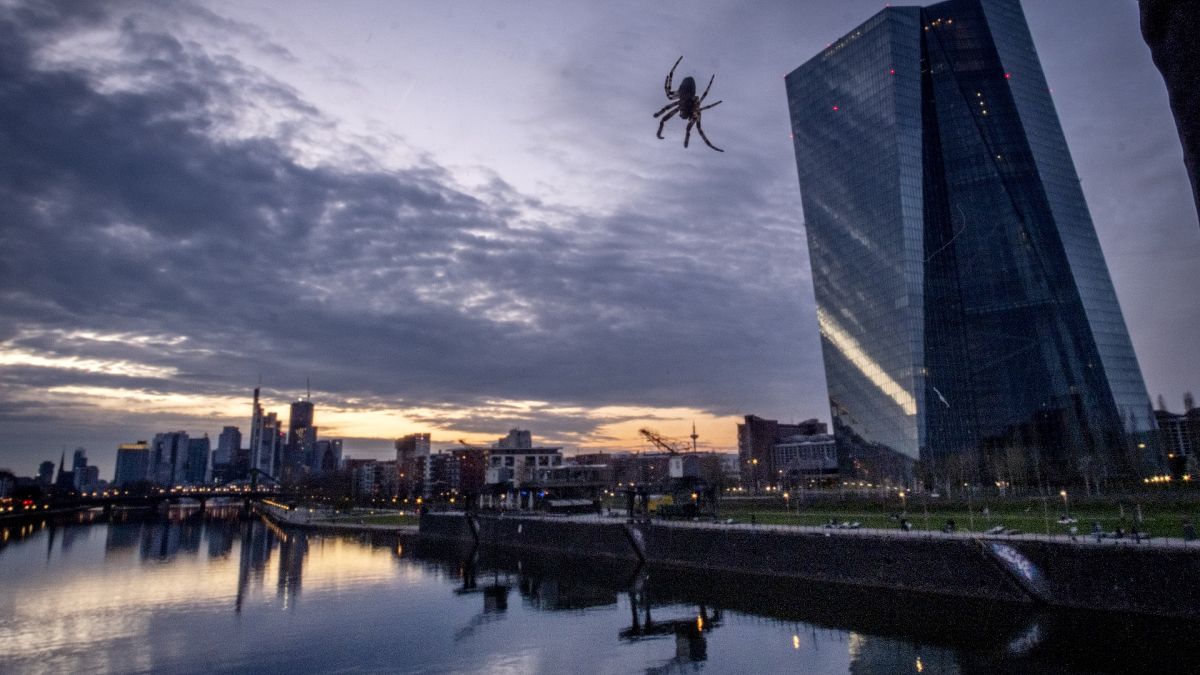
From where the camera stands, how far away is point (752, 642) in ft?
160

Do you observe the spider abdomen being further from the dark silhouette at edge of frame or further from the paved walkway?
the paved walkway

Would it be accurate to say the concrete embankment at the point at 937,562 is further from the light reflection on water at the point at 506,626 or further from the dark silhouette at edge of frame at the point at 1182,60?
the dark silhouette at edge of frame at the point at 1182,60

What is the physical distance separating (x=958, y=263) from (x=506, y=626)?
143 m

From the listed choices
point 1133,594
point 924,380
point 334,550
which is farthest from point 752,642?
point 924,380

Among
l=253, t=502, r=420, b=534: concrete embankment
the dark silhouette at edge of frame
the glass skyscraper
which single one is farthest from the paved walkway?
the glass skyscraper

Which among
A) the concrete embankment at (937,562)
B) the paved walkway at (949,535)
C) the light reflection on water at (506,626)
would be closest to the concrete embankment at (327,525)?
the light reflection on water at (506,626)

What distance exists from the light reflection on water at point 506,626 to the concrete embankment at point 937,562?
2.24 meters

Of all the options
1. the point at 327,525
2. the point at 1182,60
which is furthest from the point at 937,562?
the point at 327,525

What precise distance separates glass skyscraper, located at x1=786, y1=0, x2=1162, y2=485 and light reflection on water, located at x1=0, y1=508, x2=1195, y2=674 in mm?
95496

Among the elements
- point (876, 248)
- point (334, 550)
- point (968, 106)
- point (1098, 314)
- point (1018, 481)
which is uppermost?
point (968, 106)

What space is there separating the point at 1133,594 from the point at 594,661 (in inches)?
1383

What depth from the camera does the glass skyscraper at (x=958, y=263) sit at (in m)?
148

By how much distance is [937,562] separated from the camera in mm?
56469

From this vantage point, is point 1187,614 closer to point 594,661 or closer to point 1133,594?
point 1133,594
